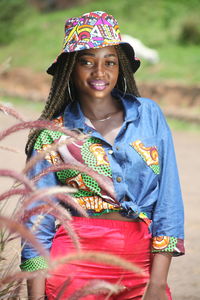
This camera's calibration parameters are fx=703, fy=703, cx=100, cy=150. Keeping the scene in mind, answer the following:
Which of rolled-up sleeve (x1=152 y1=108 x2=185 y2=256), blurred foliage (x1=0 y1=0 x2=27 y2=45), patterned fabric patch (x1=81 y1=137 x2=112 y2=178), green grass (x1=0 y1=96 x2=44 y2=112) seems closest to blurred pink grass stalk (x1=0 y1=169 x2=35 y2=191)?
patterned fabric patch (x1=81 y1=137 x2=112 y2=178)

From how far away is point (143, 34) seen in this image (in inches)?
700

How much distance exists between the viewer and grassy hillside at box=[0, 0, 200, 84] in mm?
14445

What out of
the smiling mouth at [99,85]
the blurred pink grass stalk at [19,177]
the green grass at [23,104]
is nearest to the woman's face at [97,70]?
the smiling mouth at [99,85]

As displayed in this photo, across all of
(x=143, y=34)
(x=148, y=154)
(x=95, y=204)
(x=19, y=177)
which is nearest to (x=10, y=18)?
(x=143, y=34)

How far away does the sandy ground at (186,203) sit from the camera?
4.60 m

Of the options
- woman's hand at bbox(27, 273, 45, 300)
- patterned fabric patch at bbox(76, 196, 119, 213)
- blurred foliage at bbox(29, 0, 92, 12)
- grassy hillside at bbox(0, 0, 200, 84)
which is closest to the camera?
woman's hand at bbox(27, 273, 45, 300)

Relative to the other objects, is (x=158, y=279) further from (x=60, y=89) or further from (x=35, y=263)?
(x=60, y=89)

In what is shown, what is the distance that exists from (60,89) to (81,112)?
0.48ft

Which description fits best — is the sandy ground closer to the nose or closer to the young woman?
the young woman

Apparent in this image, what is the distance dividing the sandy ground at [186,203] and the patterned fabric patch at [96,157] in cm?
45

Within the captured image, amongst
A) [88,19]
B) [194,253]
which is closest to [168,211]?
[88,19]

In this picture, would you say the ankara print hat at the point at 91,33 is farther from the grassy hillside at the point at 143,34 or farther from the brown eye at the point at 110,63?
the grassy hillside at the point at 143,34

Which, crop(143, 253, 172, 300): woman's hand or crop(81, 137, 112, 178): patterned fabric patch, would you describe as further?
crop(81, 137, 112, 178): patterned fabric patch

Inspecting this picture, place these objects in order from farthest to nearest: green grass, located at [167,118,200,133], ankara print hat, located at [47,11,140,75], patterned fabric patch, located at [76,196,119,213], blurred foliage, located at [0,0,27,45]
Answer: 1. blurred foliage, located at [0,0,27,45]
2. green grass, located at [167,118,200,133]
3. ankara print hat, located at [47,11,140,75]
4. patterned fabric patch, located at [76,196,119,213]
